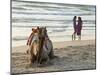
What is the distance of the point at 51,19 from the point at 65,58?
0.44m

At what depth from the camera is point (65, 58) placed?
2.23 metres

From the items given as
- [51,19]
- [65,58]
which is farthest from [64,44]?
[51,19]

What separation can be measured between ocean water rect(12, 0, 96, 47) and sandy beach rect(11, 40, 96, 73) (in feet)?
0.21

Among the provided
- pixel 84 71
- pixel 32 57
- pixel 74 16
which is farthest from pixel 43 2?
pixel 84 71

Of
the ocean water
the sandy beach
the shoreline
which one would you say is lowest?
the sandy beach

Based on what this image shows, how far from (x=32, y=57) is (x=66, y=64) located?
14.9 inches

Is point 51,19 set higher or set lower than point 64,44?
higher

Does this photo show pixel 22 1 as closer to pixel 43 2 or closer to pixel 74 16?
pixel 43 2

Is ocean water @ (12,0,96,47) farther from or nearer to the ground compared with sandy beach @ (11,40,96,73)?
farther from the ground

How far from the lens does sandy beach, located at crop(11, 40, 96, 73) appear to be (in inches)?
80.2

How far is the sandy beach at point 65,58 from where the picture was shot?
2.04m

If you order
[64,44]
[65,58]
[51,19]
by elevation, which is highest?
[51,19]

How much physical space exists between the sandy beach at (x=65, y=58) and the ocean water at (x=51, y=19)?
64mm

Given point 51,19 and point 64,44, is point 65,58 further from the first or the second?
point 51,19
